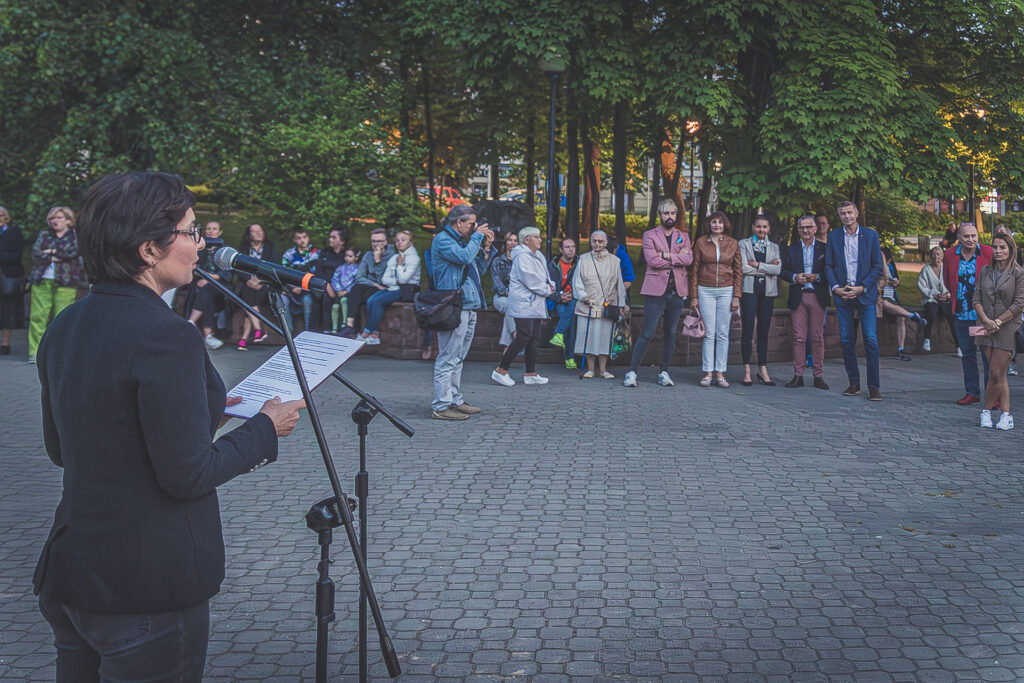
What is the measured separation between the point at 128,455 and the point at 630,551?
4.04m

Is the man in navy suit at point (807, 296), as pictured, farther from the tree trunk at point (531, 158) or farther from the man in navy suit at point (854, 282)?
the tree trunk at point (531, 158)

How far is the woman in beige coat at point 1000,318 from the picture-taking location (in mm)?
10219

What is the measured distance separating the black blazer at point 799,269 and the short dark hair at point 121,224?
1135cm

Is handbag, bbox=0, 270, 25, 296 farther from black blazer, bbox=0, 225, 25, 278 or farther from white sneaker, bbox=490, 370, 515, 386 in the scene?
white sneaker, bbox=490, 370, 515, 386

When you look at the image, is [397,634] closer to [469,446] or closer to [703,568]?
[703,568]

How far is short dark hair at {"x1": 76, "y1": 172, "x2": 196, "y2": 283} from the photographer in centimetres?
255

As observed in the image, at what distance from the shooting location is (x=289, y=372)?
135 inches

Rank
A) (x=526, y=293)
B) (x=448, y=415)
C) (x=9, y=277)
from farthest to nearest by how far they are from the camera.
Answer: (x=9, y=277), (x=526, y=293), (x=448, y=415)

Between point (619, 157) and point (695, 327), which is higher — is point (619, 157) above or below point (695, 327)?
above

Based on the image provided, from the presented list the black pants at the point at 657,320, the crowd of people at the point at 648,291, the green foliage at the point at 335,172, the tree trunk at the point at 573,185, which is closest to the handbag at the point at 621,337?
the crowd of people at the point at 648,291

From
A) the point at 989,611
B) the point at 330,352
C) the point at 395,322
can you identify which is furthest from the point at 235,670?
the point at 395,322

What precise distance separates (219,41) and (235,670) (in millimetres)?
18005

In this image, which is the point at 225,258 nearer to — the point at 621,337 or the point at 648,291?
the point at 648,291

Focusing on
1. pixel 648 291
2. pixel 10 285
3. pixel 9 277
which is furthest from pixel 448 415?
pixel 9 277
